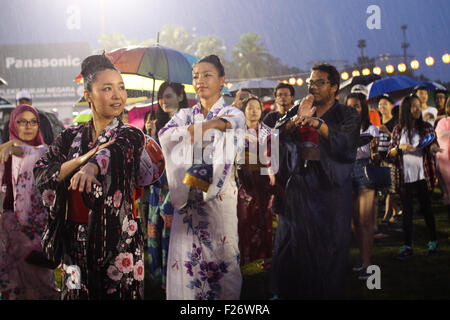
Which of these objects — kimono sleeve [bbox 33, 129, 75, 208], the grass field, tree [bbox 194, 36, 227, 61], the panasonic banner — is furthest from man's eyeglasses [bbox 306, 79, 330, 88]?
the panasonic banner

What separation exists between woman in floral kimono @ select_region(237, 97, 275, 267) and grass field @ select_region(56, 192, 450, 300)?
0.19 meters

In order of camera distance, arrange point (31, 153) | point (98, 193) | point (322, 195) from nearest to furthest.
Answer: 1. point (98, 193)
2. point (322, 195)
3. point (31, 153)

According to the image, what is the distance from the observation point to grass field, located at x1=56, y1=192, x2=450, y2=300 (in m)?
3.52

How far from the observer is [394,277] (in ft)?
12.9

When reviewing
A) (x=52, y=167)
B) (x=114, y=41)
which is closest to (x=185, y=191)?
(x=52, y=167)

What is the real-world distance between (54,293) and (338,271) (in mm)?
2097

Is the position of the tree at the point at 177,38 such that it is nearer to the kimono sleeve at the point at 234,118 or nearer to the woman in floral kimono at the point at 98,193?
the kimono sleeve at the point at 234,118

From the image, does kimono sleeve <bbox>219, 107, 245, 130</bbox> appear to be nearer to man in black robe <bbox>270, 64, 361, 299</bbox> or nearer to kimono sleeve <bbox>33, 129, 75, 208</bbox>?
man in black robe <bbox>270, 64, 361, 299</bbox>

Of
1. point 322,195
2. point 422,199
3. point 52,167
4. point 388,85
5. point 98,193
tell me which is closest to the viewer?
point 98,193

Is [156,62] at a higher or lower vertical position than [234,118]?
higher

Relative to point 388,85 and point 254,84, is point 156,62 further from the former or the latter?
point 388,85

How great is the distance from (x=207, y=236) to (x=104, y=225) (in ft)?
2.23

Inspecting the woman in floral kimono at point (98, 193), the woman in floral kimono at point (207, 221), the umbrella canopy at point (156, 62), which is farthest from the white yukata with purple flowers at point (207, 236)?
the umbrella canopy at point (156, 62)
